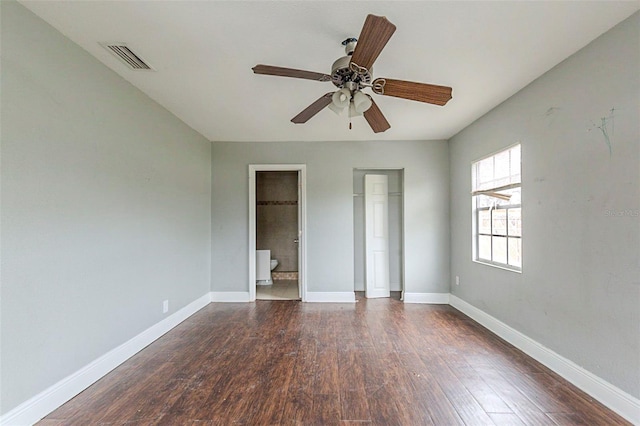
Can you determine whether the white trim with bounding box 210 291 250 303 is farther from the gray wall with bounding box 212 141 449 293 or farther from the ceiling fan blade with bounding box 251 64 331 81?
the ceiling fan blade with bounding box 251 64 331 81

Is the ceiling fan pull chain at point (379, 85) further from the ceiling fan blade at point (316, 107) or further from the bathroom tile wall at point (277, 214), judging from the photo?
the bathroom tile wall at point (277, 214)

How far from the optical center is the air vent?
2054 millimetres

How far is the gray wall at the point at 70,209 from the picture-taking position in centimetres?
165

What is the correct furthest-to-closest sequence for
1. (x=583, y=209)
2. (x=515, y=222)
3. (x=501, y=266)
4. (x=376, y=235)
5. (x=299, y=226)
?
(x=376, y=235), (x=299, y=226), (x=501, y=266), (x=515, y=222), (x=583, y=209)

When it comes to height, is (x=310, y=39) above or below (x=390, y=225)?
above

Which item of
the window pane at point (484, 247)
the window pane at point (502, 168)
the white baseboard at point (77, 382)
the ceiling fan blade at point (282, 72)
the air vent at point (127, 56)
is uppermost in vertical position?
the air vent at point (127, 56)

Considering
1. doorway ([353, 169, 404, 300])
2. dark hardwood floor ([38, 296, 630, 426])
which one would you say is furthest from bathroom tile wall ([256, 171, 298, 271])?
dark hardwood floor ([38, 296, 630, 426])

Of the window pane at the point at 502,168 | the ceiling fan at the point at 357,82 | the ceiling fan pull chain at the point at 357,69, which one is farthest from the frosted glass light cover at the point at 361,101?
the window pane at the point at 502,168

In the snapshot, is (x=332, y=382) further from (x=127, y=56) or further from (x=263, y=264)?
(x=263, y=264)

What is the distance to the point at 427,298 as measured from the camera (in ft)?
14.4

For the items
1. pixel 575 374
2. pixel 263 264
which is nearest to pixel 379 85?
pixel 575 374

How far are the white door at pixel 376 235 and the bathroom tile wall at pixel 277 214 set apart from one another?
6.45ft

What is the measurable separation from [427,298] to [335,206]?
6.55ft

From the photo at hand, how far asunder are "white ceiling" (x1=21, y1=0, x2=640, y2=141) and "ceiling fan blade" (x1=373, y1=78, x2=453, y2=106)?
359mm
